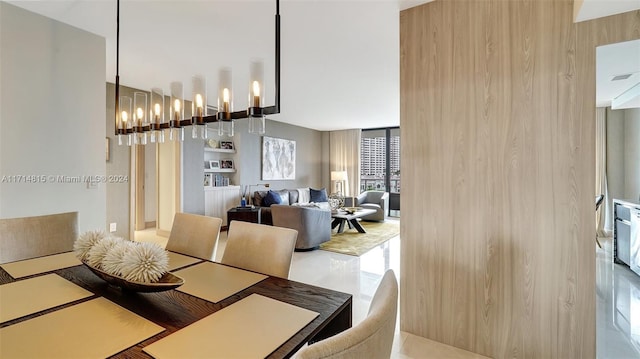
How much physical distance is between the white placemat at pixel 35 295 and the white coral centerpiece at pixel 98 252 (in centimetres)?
11

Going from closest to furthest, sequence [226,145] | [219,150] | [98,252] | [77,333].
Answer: [77,333] < [98,252] < [219,150] < [226,145]

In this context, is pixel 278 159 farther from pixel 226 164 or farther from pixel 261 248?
pixel 261 248

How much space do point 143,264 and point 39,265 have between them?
0.87 meters

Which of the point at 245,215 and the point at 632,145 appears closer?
the point at 632,145

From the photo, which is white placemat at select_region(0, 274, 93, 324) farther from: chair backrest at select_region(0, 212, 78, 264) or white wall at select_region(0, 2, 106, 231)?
white wall at select_region(0, 2, 106, 231)

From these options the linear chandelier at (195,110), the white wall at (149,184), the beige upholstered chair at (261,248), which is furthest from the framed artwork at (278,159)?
the beige upholstered chair at (261,248)

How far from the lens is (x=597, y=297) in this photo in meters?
1.62

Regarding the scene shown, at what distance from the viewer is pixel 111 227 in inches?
160

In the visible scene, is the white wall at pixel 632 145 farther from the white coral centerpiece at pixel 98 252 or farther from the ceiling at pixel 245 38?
the white coral centerpiece at pixel 98 252

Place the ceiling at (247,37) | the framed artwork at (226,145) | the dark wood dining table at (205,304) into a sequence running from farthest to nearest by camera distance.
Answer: the framed artwork at (226,145), the ceiling at (247,37), the dark wood dining table at (205,304)

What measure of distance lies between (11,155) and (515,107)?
12.2 feet

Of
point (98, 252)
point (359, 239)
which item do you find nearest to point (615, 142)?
point (98, 252)

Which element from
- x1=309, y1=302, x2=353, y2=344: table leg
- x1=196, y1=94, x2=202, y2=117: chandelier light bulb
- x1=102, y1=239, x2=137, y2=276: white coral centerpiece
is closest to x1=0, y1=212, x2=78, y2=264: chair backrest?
x1=102, y1=239, x2=137, y2=276: white coral centerpiece

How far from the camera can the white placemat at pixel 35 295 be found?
0.98 metres
